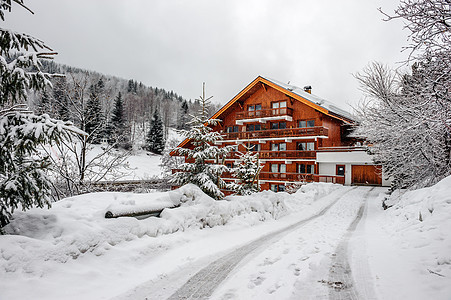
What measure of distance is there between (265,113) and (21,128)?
89.9 ft

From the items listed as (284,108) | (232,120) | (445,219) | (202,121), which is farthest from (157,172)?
(445,219)

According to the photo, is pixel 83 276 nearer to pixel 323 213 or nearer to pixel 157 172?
pixel 323 213

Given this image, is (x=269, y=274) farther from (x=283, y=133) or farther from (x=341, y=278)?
(x=283, y=133)

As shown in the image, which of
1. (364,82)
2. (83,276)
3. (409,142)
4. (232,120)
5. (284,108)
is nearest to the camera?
(83,276)

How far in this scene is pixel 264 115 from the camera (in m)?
29.5

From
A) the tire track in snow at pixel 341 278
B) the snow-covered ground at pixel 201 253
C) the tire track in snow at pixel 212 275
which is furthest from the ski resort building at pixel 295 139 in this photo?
the tire track in snow at pixel 341 278

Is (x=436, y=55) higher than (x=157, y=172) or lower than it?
higher

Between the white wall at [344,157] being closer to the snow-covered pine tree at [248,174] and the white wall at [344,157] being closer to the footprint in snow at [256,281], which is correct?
the snow-covered pine tree at [248,174]

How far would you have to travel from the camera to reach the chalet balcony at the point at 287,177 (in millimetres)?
25497

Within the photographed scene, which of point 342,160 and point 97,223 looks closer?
point 97,223

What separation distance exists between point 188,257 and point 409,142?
10.3 metres

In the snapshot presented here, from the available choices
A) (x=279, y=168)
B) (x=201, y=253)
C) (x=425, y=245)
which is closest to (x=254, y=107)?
(x=279, y=168)

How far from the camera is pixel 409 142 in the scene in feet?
32.8

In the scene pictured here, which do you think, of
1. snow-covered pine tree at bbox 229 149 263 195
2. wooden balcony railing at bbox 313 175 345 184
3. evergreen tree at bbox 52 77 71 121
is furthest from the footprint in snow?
wooden balcony railing at bbox 313 175 345 184
